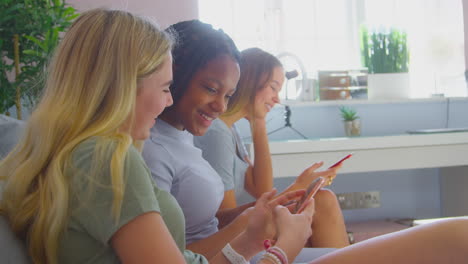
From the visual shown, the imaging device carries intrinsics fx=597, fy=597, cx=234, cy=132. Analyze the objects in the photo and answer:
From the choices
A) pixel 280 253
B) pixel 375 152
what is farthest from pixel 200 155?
pixel 375 152

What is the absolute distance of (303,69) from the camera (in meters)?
3.21

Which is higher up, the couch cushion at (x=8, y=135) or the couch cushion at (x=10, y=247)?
the couch cushion at (x=8, y=135)

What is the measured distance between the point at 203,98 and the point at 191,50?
0.13 meters

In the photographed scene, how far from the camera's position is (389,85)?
3.36m

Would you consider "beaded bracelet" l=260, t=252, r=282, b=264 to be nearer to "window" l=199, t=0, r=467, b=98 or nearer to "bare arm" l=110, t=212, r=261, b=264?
"bare arm" l=110, t=212, r=261, b=264

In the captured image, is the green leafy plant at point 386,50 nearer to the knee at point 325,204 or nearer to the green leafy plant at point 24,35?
the knee at point 325,204

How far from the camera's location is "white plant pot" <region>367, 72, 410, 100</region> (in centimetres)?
335

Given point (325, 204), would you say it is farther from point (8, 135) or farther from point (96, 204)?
point (96, 204)

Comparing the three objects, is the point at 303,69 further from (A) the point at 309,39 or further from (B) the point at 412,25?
(B) the point at 412,25

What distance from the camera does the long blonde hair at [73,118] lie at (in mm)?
897

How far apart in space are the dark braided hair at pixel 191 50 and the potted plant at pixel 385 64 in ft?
6.38

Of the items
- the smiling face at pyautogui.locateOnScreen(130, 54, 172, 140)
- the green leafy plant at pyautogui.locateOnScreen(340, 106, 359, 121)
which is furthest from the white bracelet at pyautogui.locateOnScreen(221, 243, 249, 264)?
the green leafy plant at pyautogui.locateOnScreen(340, 106, 359, 121)

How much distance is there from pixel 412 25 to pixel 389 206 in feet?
3.57

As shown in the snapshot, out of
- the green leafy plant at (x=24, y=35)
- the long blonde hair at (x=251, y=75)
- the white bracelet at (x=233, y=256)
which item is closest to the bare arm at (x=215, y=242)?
the white bracelet at (x=233, y=256)
